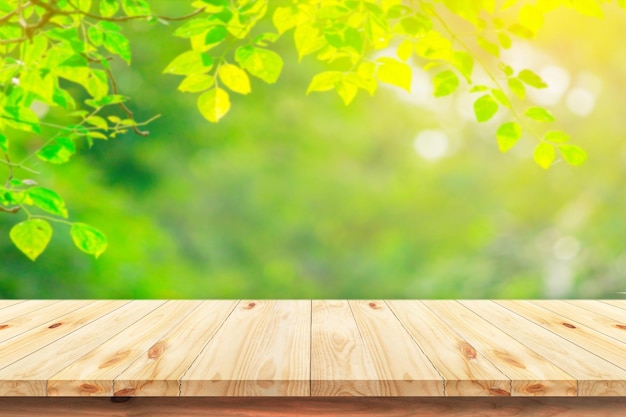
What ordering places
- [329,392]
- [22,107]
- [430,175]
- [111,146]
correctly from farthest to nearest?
[430,175], [111,146], [22,107], [329,392]

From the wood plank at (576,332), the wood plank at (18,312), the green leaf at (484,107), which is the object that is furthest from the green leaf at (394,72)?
the wood plank at (18,312)

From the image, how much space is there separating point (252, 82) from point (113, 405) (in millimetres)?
1874

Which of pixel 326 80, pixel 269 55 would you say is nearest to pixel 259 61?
pixel 269 55

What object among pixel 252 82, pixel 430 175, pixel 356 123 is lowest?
pixel 430 175

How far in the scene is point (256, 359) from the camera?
957mm

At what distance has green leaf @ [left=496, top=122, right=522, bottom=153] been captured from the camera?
3.50 feet

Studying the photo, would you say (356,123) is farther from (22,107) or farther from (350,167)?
(22,107)

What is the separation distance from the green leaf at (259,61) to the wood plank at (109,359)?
543 mm

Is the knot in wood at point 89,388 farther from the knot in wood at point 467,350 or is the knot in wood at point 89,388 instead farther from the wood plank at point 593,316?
the wood plank at point 593,316

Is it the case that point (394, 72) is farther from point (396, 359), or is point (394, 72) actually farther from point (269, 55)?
point (396, 359)

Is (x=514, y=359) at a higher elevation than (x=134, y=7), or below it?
below

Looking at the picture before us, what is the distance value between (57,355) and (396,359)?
59cm

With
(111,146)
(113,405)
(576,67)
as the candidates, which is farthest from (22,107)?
(576,67)

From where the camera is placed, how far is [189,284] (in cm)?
250
